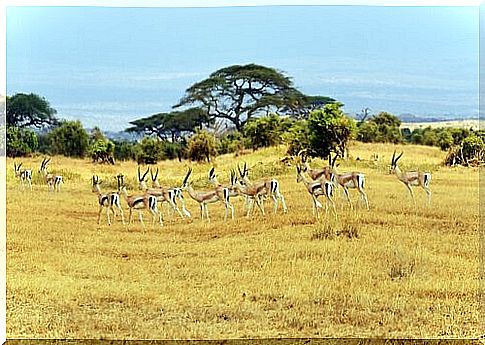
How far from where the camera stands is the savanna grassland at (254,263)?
189 inches

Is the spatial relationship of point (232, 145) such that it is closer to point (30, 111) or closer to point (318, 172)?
point (318, 172)

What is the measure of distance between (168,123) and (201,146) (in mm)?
216

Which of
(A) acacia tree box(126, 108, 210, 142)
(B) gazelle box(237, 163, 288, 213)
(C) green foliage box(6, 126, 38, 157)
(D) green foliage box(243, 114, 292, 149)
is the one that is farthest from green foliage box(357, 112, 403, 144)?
(C) green foliage box(6, 126, 38, 157)

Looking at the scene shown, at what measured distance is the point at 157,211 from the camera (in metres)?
4.95

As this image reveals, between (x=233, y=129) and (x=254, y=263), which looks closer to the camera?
(x=254, y=263)

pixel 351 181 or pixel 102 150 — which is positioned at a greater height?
pixel 102 150

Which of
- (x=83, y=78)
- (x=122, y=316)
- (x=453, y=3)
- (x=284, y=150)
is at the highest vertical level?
(x=453, y=3)

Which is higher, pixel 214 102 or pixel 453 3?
pixel 453 3

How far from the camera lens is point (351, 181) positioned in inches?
194

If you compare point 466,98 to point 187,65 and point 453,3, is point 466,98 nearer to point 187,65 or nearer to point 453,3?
point 453,3

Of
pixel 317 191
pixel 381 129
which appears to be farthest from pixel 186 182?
pixel 381 129

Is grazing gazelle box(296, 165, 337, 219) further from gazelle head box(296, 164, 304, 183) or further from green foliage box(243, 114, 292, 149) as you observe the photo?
green foliage box(243, 114, 292, 149)

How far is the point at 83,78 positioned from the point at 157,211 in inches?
31.6

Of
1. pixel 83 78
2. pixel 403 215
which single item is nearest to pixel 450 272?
pixel 403 215
